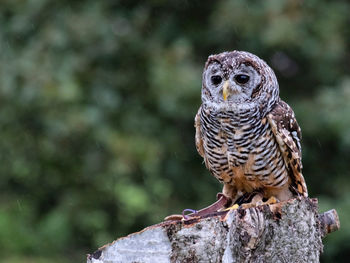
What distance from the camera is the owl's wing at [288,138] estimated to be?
388 cm

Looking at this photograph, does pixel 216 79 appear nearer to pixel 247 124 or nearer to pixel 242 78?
pixel 242 78

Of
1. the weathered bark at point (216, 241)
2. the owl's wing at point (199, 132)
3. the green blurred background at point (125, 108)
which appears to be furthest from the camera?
the green blurred background at point (125, 108)

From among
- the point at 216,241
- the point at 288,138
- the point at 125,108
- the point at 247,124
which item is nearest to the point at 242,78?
the point at 247,124

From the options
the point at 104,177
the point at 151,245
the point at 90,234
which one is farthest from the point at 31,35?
the point at 151,245

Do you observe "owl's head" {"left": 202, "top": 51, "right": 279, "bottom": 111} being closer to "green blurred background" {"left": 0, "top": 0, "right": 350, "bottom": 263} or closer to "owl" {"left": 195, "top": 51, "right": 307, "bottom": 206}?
"owl" {"left": 195, "top": 51, "right": 307, "bottom": 206}

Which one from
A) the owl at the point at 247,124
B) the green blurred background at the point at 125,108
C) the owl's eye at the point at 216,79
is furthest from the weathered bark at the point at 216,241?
the green blurred background at the point at 125,108

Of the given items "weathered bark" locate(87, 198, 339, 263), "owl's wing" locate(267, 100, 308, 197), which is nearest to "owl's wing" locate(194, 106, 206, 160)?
"owl's wing" locate(267, 100, 308, 197)

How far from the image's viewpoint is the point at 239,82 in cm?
388

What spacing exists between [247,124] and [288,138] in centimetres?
27

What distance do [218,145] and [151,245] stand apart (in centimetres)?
111

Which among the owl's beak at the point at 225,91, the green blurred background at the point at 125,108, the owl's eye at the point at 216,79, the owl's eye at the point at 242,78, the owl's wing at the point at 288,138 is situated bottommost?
the owl's wing at the point at 288,138

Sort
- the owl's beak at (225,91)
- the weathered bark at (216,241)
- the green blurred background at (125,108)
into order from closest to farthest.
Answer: the weathered bark at (216,241) → the owl's beak at (225,91) → the green blurred background at (125,108)

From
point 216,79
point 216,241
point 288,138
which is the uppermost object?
point 216,79

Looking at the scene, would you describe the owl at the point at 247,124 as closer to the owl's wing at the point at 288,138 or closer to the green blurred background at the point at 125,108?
the owl's wing at the point at 288,138
